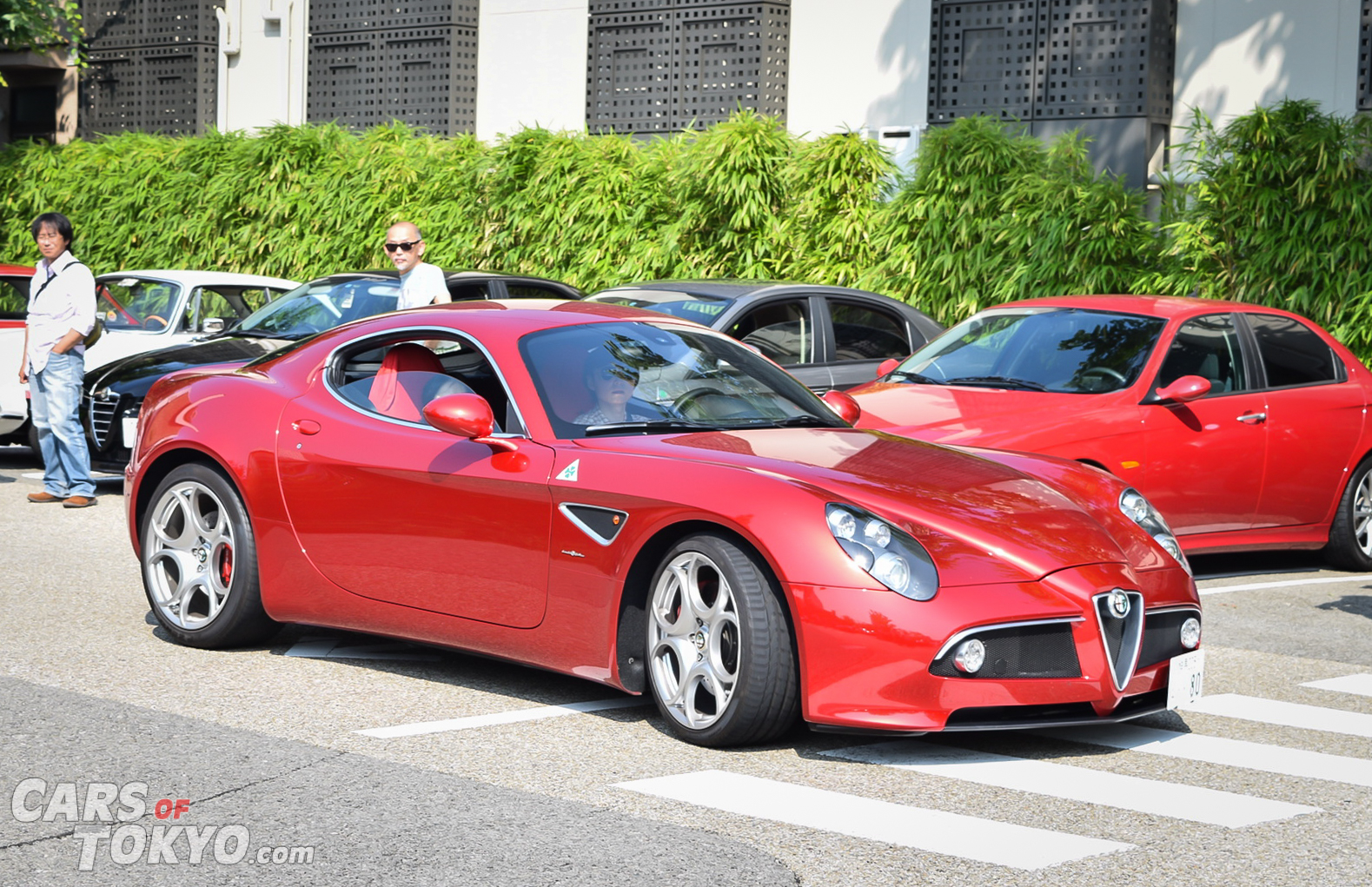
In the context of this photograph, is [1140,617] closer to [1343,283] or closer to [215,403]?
[215,403]

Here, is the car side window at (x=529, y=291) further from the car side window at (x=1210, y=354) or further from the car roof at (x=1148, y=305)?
the car side window at (x=1210, y=354)

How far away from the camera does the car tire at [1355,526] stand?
376 inches

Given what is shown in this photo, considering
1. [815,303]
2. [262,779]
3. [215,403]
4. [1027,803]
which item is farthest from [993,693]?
[815,303]

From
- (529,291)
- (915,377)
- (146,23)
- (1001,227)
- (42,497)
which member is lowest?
(42,497)

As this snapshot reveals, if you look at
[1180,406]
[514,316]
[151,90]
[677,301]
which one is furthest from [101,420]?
[151,90]

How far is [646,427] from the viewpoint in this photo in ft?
18.9

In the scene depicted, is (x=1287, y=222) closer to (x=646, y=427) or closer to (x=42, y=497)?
(x=646, y=427)

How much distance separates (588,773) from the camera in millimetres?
4840

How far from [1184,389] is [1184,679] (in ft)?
12.1

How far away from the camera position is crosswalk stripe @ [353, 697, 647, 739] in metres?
5.29

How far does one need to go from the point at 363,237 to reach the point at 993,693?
15.2 meters

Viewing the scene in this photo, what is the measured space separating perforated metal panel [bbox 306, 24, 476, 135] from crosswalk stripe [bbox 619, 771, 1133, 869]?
691 inches

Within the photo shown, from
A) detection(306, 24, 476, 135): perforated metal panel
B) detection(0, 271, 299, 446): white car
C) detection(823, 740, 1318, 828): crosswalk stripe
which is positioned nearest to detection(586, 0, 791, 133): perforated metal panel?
detection(306, 24, 476, 135): perforated metal panel

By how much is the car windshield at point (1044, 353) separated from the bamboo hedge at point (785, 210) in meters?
4.16
